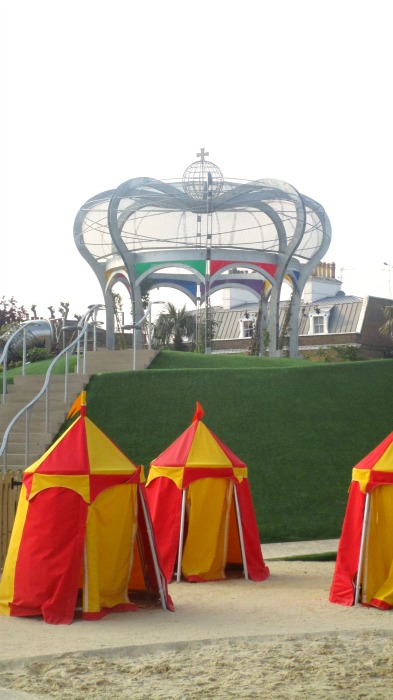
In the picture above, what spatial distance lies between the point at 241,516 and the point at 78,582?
404cm

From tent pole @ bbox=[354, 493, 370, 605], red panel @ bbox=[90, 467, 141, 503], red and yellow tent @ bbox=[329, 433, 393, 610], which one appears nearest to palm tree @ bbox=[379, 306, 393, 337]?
red and yellow tent @ bbox=[329, 433, 393, 610]

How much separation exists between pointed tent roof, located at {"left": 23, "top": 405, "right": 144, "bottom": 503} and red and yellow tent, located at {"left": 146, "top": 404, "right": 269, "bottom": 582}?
275 centimetres

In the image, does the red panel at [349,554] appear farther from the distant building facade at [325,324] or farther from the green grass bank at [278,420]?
the distant building facade at [325,324]

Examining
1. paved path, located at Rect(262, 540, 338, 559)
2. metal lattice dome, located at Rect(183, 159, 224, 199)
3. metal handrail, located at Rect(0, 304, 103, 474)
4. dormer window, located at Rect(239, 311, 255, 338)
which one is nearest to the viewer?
paved path, located at Rect(262, 540, 338, 559)

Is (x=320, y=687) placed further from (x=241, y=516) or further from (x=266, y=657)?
(x=241, y=516)

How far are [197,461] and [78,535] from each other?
3.82 m

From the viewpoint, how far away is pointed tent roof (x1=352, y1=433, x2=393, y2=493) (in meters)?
→ 12.2

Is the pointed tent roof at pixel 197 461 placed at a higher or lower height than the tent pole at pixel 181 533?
higher

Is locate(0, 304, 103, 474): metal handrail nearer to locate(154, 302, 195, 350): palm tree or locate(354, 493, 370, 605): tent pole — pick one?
locate(354, 493, 370, 605): tent pole

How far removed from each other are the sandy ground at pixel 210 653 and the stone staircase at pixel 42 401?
7.46 metres

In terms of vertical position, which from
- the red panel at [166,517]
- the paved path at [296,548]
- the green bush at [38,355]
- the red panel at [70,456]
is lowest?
the paved path at [296,548]

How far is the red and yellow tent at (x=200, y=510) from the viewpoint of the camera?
14.6m

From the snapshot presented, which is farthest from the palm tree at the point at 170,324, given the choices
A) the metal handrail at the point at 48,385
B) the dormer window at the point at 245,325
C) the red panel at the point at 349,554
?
the red panel at the point at 349,554

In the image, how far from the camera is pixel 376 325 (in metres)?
52.1
